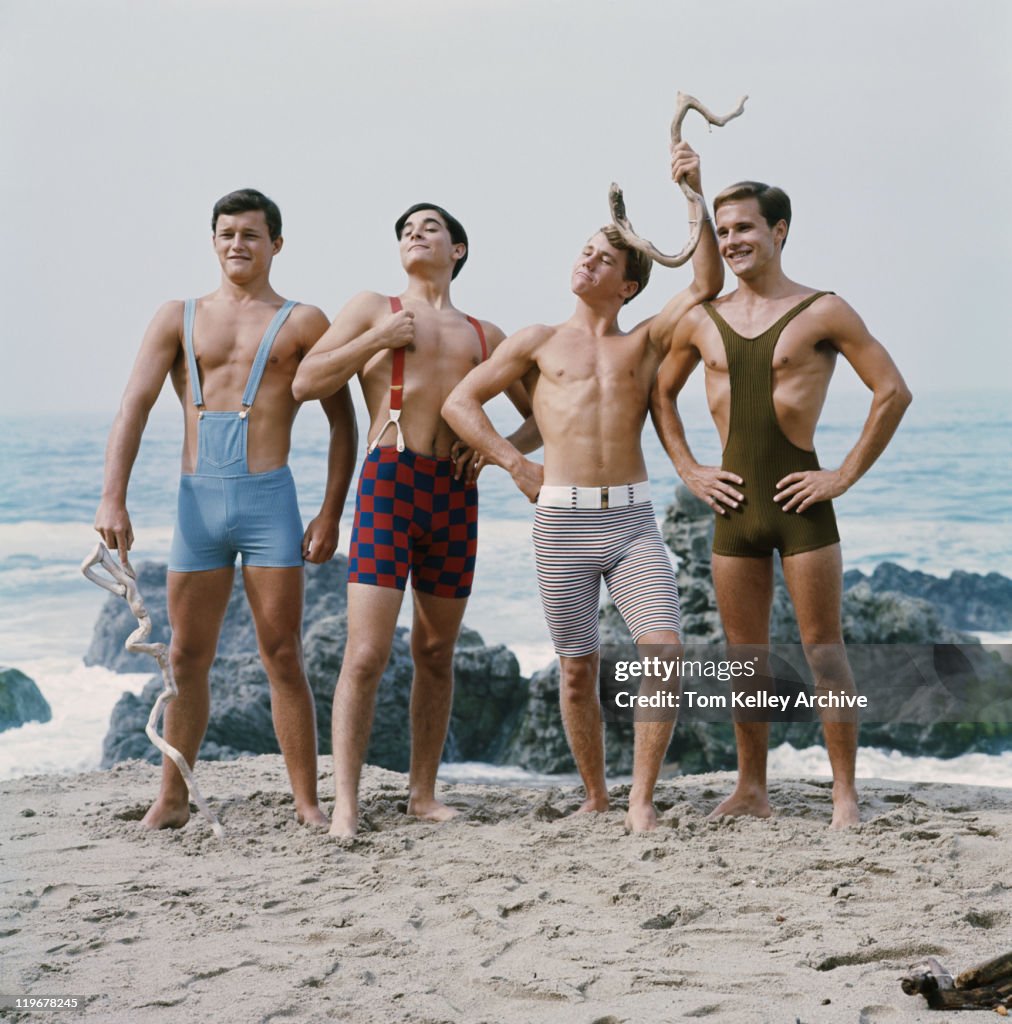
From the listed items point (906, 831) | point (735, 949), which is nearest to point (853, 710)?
point (906, 831)

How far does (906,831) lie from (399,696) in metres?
4.47

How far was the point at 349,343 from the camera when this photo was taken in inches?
186

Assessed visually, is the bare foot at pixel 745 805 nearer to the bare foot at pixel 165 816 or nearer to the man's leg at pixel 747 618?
the man's leg at pixel 747 618

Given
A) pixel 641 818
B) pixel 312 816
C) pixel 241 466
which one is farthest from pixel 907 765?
pixel 241 466

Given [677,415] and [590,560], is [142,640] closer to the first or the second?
[590,560]

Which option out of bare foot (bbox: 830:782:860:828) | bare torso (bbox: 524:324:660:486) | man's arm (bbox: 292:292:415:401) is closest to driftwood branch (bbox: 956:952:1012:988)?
bare foot (bbox: 830:782:860:828)

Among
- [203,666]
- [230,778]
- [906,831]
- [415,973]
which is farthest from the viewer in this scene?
[230,778]

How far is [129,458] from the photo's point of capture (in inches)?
191

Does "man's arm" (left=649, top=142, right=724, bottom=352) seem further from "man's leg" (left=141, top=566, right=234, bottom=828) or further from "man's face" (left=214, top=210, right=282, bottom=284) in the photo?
"man's leg" (left=141, top=566, right=234, bottom=828)

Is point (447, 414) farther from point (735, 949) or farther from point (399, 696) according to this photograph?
point (399, 696)

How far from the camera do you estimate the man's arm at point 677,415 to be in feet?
15.9

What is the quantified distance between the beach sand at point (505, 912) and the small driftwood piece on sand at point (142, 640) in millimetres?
231

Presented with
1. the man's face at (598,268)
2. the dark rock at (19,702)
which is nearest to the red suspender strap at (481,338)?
the man's face at (598,268)

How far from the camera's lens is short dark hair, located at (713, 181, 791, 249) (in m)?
4.78
